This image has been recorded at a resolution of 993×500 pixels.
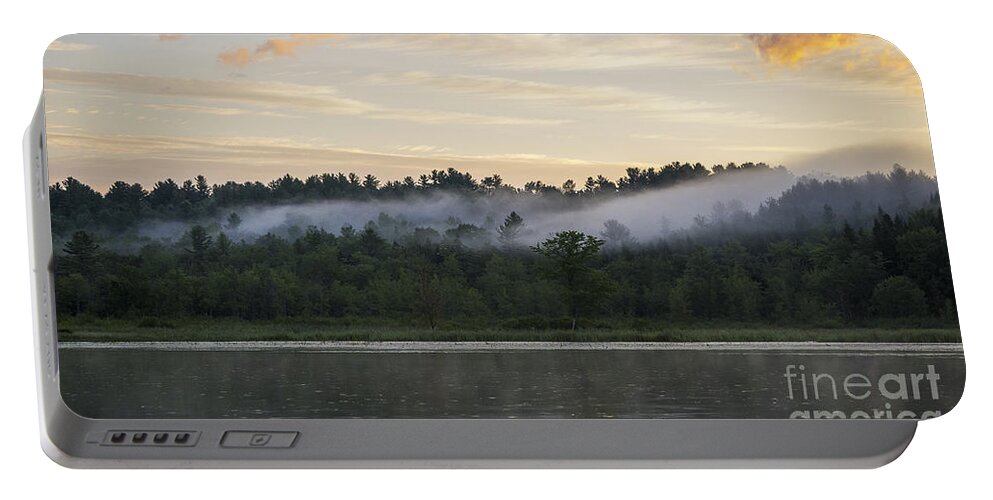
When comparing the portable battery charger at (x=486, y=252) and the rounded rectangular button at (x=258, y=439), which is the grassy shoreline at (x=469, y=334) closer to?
the portable battery charger at (x=486, y=252)

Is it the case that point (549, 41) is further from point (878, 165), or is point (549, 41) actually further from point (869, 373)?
point (869, 373)

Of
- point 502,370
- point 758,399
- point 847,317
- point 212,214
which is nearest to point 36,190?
point 212,214

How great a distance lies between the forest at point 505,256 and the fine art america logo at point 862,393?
10 centimetres

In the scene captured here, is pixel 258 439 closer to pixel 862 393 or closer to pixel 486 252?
pixel 486 252

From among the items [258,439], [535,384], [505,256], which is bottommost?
[258,439]

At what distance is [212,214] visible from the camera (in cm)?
213

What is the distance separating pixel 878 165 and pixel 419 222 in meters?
0.92

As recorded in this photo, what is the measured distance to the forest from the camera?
82.6 inches

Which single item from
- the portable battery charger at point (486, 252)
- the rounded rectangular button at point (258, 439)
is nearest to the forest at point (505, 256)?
the portable battery charger at point (486, 252)

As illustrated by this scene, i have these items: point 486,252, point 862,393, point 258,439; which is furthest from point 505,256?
point 862,393

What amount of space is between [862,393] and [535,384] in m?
0.63

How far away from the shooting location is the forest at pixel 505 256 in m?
2.10

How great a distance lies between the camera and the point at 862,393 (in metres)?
2.07

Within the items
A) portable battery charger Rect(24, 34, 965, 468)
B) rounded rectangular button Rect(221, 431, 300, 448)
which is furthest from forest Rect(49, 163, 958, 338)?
rounded rectangular button Rect(221, 431, 300, 448)
